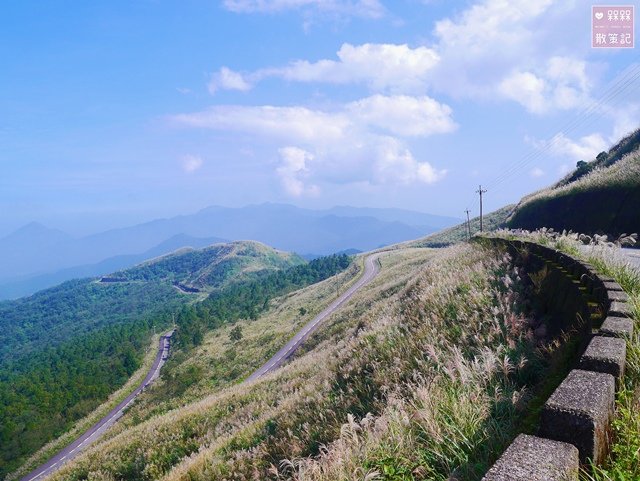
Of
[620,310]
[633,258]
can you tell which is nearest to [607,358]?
[620,310]

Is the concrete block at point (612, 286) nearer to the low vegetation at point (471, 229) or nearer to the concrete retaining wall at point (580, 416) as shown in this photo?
the concrete retaining wall at point (580, 416)

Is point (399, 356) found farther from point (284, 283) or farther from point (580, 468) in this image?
point (284, 283)

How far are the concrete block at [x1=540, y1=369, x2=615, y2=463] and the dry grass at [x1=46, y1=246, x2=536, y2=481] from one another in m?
0.70

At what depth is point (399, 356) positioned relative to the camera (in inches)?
299

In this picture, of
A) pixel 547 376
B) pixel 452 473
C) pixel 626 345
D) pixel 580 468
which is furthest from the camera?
pixel 547 376

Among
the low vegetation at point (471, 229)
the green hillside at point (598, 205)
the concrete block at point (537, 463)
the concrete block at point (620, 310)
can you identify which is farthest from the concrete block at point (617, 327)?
the low vegetation at point (471, 229)

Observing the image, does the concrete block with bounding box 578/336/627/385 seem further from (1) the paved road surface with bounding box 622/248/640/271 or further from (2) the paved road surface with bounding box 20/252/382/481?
(2) the paved road surface with bounding box 20/252/382/481

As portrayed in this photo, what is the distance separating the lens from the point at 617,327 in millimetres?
4156

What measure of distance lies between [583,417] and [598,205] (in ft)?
89.0

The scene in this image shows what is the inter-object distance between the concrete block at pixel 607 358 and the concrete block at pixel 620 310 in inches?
36.8

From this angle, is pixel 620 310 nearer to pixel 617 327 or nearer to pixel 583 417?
pixel 617 327

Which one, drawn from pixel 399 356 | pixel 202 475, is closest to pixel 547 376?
pixel 399 356

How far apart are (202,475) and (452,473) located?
6.29 meters

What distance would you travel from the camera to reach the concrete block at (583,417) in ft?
9.26
